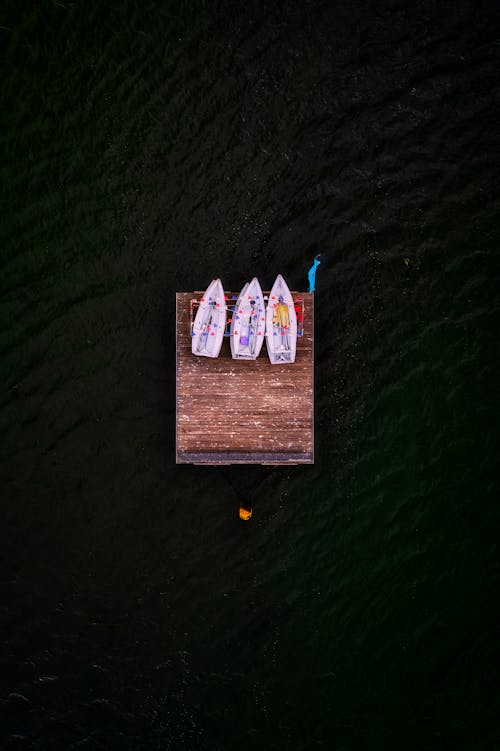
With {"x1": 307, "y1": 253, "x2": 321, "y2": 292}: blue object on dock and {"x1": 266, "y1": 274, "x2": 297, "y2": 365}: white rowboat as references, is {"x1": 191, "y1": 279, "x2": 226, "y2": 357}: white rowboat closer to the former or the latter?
{"x1": 266, "y1": 274, "x2": 297, "y2": 365}: white rowboat

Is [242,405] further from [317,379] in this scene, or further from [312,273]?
[312,273]

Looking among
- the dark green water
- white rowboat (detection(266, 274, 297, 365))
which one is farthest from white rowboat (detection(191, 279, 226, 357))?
white rowboat (detection(266, 274, 297, 365))

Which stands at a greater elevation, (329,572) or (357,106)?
(357,106)

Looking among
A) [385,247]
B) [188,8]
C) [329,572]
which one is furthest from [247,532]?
[188,8]

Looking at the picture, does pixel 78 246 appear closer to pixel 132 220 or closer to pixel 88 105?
pixel 132 220

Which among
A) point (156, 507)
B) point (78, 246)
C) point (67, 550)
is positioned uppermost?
point (78, 246)
